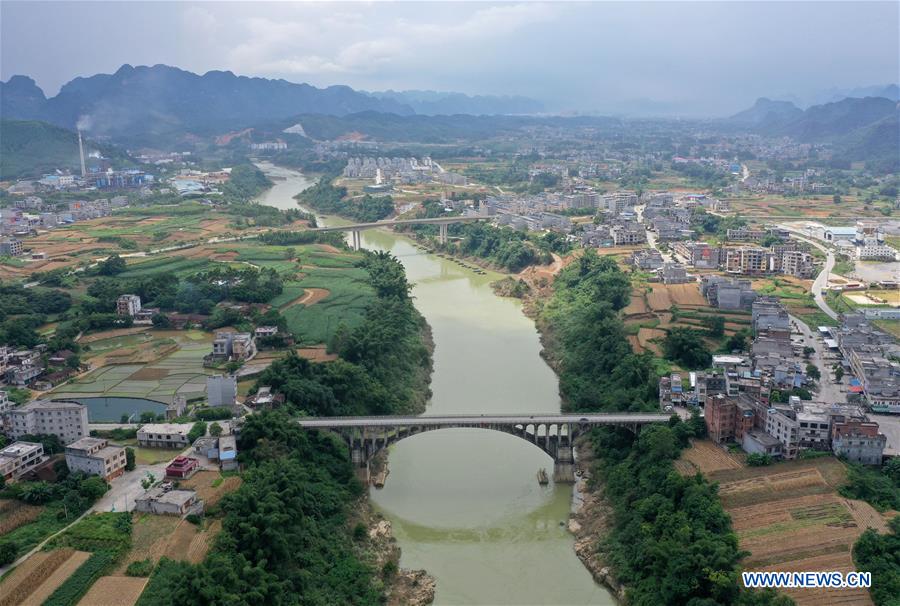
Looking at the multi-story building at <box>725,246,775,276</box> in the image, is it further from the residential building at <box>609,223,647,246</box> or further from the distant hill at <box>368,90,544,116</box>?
the distant hill at <box>368,90,544,116</box>

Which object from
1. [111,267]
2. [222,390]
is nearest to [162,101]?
[111,267]

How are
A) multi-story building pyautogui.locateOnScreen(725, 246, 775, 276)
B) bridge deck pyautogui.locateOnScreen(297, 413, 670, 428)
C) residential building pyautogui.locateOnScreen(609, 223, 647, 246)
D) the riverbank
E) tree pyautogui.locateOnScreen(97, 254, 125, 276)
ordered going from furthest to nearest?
residential building pyautogui.locateOnScreen(609, 223, 647, 246)
multi-story building pyautogui.locateOnScreen(725, 246, 775, 276)
tree pyautogui.locateOnScreen(97, 254, 125, 276)
bridge deck pyautogui.locateOnScreen(297, 413, 670, 428)
the riverbank

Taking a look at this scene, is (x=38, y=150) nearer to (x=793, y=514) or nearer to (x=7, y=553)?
(x=7, y=553)

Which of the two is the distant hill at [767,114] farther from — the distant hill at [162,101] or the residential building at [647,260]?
the residential building at [647,260]

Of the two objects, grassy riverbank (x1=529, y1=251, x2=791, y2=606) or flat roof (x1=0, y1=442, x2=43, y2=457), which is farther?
flat roof (x1=0, y1=442, x2=43, y2=457)

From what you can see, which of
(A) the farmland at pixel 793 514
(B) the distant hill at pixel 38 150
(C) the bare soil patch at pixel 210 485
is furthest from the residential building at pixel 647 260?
(B) the distant hill at pixel 38 150

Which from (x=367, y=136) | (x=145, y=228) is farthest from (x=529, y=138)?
(x=145, y=228)

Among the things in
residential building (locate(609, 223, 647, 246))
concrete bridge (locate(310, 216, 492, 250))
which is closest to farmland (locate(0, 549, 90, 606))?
residential building (locate(609, 223, 647, 246))
